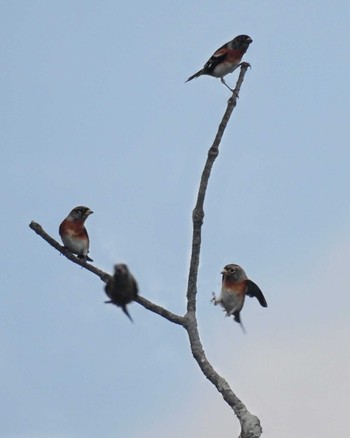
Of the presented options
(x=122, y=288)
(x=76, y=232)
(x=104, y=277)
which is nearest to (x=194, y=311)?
(x=122, y=288)

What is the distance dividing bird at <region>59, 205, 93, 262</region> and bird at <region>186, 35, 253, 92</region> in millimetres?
3639

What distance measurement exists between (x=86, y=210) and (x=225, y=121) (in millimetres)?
4294

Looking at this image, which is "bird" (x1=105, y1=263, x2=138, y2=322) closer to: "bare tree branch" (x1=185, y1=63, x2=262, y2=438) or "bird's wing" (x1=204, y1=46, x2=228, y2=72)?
"bare tree branch" (x1=185, y1=63, x2=262, y2=438)

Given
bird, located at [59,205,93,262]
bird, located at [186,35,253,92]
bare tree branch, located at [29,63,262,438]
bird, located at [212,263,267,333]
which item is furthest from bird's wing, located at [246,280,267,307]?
bird, located at [186,35,253,92]

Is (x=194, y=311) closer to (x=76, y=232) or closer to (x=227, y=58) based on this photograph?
(x=76, y=232)

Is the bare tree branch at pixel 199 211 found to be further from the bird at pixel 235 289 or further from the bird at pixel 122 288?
the bird at pixel 235 289

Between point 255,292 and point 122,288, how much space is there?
6.08ft

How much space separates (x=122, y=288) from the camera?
8.25m

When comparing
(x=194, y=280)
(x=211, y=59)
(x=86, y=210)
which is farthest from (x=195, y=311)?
(x=211, y=59)

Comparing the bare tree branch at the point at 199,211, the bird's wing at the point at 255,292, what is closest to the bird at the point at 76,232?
the bird's wing at the point at 255,292

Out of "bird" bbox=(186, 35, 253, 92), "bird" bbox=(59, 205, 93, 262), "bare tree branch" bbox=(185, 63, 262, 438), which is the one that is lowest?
"bare tree branch" bbox=(185, 63, 262, 438)

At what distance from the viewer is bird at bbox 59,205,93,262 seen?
1180cm

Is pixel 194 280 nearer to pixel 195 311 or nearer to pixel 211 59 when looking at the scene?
pixel 195 311

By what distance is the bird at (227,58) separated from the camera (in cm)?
1452
